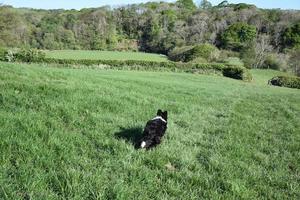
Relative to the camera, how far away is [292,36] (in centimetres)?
10750

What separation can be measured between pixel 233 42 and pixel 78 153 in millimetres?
103990

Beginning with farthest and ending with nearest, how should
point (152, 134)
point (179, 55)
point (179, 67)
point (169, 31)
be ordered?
point (169, 31) < point (179, 55) < point (179, 67) < point (152, 134)

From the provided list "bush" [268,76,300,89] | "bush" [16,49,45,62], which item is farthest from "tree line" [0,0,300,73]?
"bush" [16,49,45,62]

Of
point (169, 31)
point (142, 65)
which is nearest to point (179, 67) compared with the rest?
point (142, 65)

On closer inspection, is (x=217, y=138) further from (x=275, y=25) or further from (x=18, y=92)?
(x=275, y=25)

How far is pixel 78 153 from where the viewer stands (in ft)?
21.6

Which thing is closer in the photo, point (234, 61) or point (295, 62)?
point (295, 62)

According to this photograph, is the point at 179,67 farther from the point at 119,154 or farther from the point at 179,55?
the point at 119,154

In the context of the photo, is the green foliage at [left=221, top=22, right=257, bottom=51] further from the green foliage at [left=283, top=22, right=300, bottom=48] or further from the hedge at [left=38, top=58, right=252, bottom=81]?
the hedge at [left=38, top=58, right=252, bottom=81]

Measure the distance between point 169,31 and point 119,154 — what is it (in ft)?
374

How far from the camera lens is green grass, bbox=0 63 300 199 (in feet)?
17.7

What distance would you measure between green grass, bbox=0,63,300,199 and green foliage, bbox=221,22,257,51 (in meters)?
98.6

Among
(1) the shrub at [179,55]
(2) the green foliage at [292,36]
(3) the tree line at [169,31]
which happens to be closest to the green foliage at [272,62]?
(3) the tree line at [169,31]

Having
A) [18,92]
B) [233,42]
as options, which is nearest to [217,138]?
→ [18,92]
